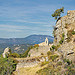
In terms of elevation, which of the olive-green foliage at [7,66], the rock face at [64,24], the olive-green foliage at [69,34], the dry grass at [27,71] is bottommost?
the dry grass at [27,71]

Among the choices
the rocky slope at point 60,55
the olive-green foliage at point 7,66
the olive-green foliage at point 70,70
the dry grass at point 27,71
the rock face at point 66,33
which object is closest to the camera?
the olive-green foliage at point 70,70

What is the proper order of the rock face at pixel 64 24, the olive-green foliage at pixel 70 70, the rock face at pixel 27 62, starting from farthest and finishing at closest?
1. the rock face at pixel 64 24
2. the rock face at pixel 27 62
3. the olive-green foliage at pixel 70 70

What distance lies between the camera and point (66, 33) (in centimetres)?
3962

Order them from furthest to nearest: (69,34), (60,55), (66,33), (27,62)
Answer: (66,33) < (69,34) < (27,62) < (60,55)

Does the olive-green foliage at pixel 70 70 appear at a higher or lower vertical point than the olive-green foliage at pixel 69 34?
lower

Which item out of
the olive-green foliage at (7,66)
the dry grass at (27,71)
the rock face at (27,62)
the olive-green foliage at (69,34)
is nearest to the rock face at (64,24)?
the olive-green foliage at (69,34)

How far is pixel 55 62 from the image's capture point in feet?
110

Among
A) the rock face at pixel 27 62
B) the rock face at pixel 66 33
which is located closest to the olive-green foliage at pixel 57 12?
the rock face at pixel 66 33

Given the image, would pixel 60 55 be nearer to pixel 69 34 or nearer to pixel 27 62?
pixel 69 34

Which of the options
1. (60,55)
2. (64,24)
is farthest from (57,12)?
(60,55)

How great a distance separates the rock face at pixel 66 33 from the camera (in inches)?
1303

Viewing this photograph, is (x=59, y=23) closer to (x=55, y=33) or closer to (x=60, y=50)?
(x=55, y=33)

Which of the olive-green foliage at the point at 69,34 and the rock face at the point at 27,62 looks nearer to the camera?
the rock face at the point at 27,62

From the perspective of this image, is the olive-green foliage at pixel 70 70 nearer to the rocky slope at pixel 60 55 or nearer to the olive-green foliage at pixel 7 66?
the rocky slope at pixel 60 55
